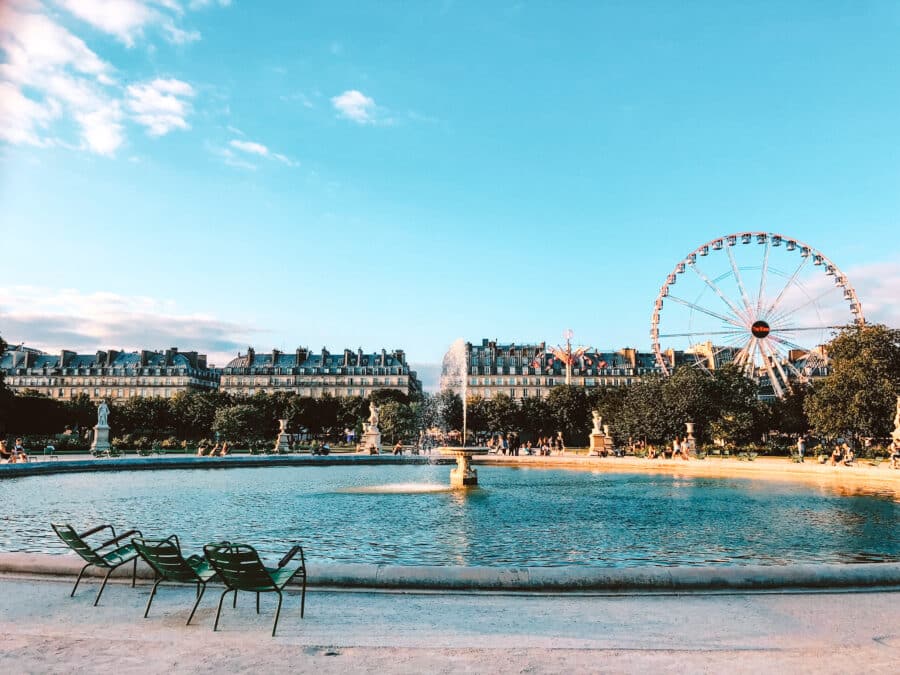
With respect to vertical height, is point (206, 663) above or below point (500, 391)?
below

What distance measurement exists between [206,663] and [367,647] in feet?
4.80

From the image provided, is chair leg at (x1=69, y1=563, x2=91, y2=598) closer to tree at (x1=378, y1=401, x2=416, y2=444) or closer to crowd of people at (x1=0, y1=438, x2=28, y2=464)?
crowd of people at (x1=0, y1=438, x2=28, y2=464)

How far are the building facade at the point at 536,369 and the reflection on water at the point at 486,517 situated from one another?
303 ft

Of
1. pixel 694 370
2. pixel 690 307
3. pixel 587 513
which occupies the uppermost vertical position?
pixel 690 307

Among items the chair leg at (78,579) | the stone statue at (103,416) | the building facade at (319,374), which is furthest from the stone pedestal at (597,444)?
the building facade at (319,374)

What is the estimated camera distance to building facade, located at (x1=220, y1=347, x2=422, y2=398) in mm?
127938

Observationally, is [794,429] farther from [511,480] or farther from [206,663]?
[206,663]

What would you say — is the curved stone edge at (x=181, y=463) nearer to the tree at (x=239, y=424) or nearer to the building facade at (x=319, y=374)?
the tree at (x=239, y=424)

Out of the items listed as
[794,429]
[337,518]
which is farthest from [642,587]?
[794,429]

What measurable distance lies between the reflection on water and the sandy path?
14.5 ft

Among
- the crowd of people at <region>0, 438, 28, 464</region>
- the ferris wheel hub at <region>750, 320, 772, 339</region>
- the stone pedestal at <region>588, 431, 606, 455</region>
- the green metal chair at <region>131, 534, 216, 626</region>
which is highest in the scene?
the ferris wheel hub at <region>750, 320, 772, 339</region>

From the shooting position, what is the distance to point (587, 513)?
21281mm

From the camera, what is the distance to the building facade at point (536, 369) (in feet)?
421

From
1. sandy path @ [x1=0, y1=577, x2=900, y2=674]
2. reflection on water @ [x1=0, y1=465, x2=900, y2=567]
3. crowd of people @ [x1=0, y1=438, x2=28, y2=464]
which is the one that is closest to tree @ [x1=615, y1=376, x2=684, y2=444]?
reflection on water @ [x1=0, y1=465, x2=900, y2=567]
